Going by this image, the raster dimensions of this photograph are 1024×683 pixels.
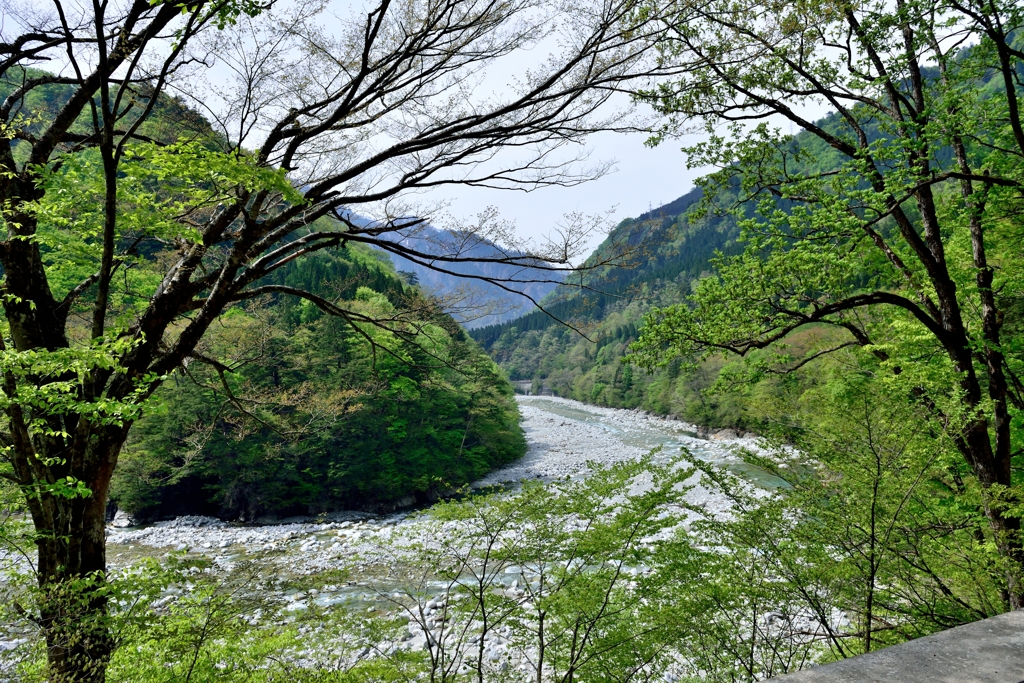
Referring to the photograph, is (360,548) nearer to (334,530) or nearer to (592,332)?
(334,530)

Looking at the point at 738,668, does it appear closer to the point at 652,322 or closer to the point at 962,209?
the point at 652,322

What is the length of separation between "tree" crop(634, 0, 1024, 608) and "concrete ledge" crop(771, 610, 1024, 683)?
3.72m

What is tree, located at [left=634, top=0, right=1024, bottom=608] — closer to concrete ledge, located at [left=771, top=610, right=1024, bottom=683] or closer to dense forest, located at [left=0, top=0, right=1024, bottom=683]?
dense forest, located at [left=0, top=0, right=1024, bottom=683]

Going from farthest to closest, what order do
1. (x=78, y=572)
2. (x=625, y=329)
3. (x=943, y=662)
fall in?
(x=625, y=329) → (x=78, y=572) → (x=943, y=662)

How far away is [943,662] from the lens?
1.77m

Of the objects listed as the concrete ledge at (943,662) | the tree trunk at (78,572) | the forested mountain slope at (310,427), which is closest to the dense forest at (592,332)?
the tree trunk at (78,572)

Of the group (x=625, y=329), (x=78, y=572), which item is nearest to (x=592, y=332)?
(x=78, y=572)

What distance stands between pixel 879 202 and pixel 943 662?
447 centimetres

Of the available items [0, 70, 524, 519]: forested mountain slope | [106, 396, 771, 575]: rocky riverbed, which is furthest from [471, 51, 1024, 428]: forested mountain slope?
[0, 70, 524, 519]: forested mountain slope

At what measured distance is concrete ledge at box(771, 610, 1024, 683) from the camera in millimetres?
1663

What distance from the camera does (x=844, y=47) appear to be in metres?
6.33

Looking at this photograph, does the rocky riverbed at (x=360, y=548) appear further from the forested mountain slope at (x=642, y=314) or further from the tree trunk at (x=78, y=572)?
the forested mountain slope at (x=642, y=314)

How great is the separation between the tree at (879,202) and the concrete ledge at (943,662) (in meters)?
3.72

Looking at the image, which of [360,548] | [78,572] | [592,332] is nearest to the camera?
[78,572]
